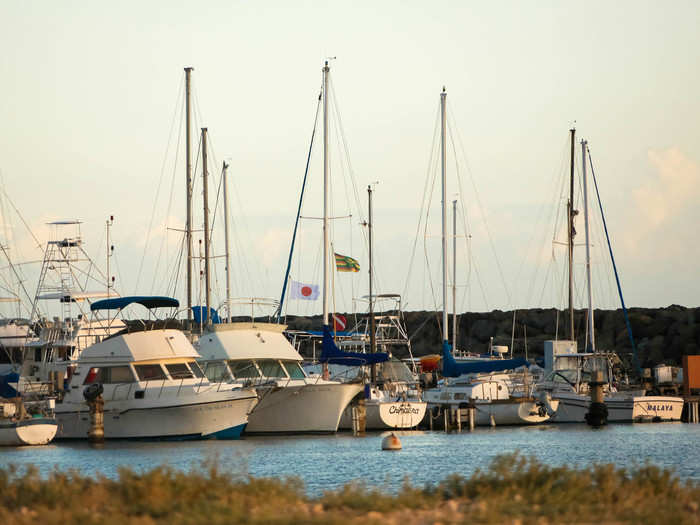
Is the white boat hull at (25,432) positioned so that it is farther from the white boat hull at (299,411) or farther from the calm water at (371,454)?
the white boat hull at (299,411)

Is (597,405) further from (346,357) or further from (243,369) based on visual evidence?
(243,369)

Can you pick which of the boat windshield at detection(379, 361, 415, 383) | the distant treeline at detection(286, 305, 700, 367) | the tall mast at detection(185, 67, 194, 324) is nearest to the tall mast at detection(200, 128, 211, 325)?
the tall mast at detection(185, 67, 194, 324)

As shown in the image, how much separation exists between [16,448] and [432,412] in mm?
20576

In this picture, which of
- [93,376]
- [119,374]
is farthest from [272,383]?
[93,376]

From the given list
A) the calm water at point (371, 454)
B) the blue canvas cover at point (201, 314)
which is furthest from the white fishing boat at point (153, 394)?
the blue canvas cover at point (201, 314)

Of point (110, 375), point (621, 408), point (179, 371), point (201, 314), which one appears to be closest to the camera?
point (110, 375)

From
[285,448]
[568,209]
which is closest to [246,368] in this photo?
[285,448]

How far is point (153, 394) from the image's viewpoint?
40406 mm

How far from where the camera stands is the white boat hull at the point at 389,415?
48406mm

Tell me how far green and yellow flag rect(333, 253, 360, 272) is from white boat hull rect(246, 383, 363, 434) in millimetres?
11835

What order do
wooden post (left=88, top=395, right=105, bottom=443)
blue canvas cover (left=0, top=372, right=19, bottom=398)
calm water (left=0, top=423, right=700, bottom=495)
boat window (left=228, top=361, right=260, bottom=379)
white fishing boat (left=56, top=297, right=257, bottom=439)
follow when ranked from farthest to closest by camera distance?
blue canvas cover (left=0, top=372, right=19, bottom=398) → boat window (left=228, top=361, right=260, bottom=379) → wooden post (left=88, top=395, right=105, bottom=443) → white fishing boat (left=56, top=297, right=257, bottom=439) → calm water (left=0, top=423, right=700, bottom=495)

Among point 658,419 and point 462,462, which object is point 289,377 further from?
point 658,419

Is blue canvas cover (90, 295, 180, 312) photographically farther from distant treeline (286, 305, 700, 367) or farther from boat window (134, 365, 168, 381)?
distant treeline (286, 305, 700, 367)

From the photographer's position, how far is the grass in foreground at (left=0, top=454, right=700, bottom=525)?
14773 millimetres
